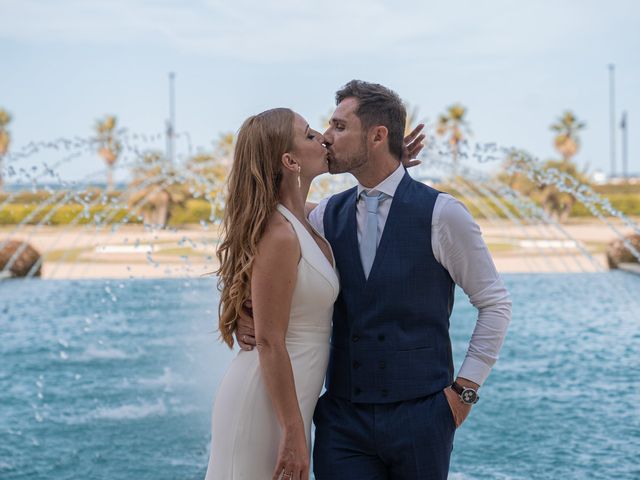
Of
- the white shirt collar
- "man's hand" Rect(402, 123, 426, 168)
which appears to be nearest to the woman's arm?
the white shirt collar

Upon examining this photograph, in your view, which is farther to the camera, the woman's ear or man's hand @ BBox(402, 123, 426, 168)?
man's hand @ BBox(402, 123, 426, 168)

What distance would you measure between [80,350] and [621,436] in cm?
597

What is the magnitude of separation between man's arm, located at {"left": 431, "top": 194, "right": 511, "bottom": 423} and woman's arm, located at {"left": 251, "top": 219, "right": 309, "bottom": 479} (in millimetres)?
447

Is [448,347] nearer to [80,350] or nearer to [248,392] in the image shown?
[248,392]

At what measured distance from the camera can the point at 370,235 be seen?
2.73 m

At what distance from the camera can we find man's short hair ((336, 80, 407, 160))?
2.72 metres

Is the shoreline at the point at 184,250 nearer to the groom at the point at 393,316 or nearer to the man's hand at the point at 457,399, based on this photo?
the groom at the point at 393,316

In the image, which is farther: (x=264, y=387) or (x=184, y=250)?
(x=184, y=250)

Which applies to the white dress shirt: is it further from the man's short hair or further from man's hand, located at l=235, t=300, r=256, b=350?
man's hand, located at l=235, t=300, r=256, b=350

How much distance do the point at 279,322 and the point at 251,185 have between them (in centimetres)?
41

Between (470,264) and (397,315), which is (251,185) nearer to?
(397,315)

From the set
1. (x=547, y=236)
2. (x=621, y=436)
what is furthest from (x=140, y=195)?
(x=621, y=436)

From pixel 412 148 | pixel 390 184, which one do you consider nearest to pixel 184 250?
pixel 412 148

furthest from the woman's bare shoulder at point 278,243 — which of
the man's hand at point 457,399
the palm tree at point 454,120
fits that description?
the palm tree at point 454,120
